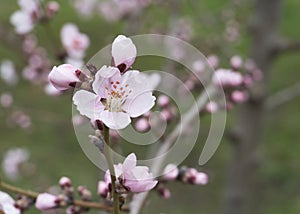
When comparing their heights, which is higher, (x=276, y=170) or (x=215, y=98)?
(x=276, y=170)

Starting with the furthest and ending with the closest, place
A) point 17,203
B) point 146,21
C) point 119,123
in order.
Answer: point 146,21
point 17,203
point 119,123

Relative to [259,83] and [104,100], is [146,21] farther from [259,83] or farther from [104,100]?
[104,100]

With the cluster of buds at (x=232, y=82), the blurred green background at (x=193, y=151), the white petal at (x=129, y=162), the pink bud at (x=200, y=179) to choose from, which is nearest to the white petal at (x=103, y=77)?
the white petal at (x=129, y=162)

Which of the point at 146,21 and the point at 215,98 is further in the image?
the point at 146,21

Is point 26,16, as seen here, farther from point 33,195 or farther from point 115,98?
point 115,98

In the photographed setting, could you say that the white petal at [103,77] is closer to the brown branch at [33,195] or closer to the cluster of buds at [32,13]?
the brown branch at [33,195]

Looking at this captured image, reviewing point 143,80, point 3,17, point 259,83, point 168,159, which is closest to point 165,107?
point 168,159

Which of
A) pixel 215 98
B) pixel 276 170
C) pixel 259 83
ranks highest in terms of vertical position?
pixel 276 170

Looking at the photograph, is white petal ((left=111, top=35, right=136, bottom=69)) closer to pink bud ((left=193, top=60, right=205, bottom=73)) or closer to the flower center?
the flower center

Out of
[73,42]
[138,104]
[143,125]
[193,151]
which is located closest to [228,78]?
[143,125]
